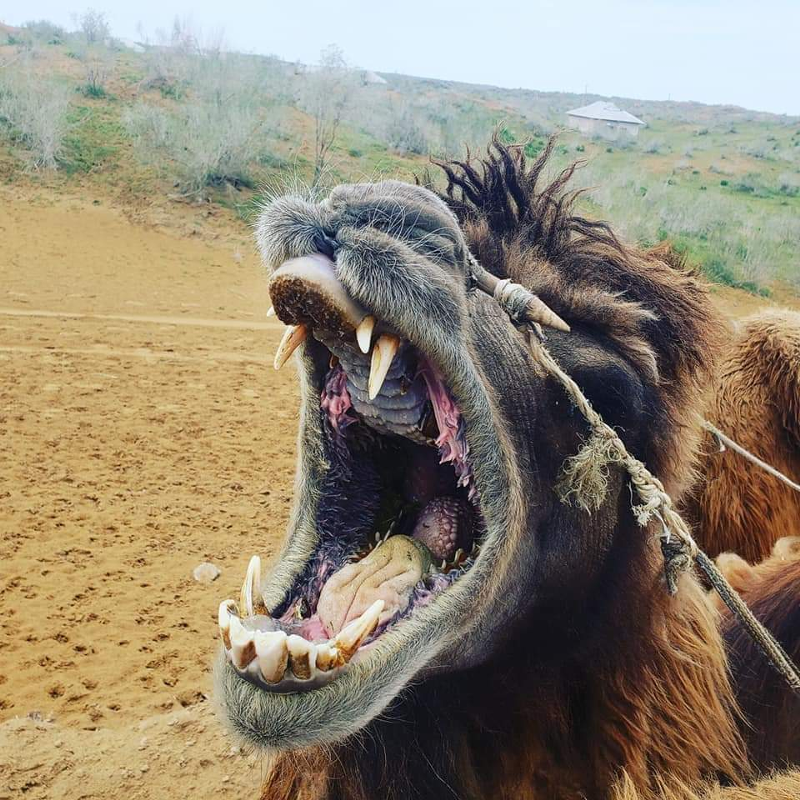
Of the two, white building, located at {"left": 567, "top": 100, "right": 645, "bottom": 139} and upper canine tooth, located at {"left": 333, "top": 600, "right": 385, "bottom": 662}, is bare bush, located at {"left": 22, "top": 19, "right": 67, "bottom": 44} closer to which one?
white building, located at {"left": 567, "top": 100, "right": 645, "bottom": 139}

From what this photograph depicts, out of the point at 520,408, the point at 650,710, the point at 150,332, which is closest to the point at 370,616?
the point at 520,408

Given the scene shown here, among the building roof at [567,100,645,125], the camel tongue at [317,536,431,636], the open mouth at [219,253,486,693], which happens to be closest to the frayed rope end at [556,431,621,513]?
the open mouth at [219,253,486,693]

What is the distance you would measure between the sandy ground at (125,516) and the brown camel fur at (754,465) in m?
2.55

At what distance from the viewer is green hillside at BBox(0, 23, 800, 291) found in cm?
2289

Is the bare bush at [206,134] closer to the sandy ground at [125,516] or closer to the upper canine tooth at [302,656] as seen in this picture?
the sandy ground at [125,516]

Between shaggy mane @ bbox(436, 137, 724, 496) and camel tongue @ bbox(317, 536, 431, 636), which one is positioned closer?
camel tongue @ bbox(317, 536, 431, 636)

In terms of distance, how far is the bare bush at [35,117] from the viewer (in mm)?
23016

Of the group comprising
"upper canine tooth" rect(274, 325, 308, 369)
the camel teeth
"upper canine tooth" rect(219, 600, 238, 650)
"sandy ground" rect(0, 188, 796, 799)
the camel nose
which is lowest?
"sandy ground" rect(0, 188, 796, 799)

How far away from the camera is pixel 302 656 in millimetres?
1718

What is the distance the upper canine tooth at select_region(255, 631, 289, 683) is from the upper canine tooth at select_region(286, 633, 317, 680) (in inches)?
0.6

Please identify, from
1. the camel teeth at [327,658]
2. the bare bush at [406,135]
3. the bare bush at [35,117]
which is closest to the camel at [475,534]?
the camel teeth at [327,658]

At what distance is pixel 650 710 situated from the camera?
2.32 meters

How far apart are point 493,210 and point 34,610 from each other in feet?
17.1

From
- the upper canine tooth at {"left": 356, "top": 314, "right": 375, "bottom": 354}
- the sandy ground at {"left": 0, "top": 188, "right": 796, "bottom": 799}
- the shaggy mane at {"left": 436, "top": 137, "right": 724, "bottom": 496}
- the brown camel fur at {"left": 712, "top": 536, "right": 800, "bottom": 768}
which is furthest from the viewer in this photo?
the sandy ground at {"left": 0, "top": 188, "right": 796, "bottom": 799}
